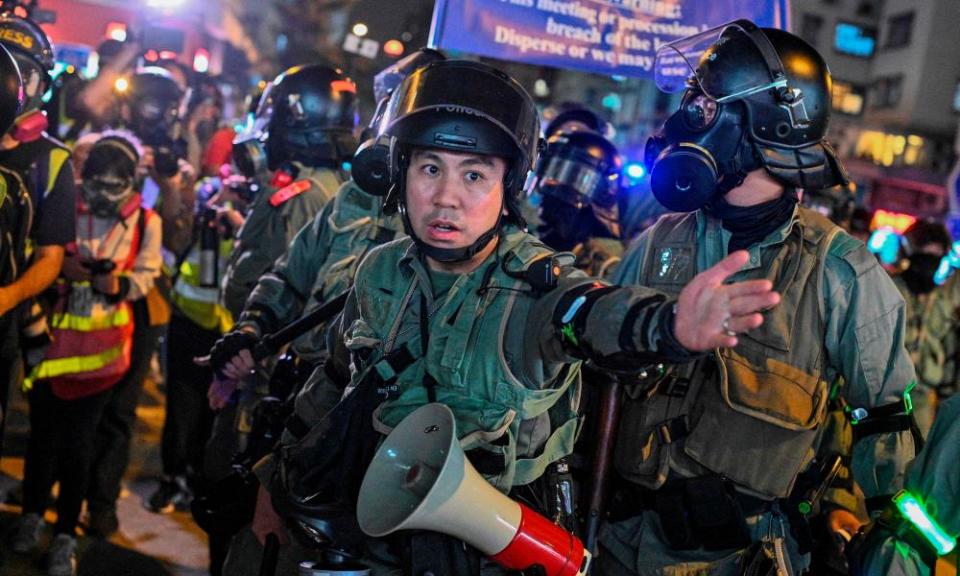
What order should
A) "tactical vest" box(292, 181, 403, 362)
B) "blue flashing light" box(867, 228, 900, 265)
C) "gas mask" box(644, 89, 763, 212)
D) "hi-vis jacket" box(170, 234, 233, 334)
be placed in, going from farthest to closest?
"blue flashing light" box(867, 228, 900, 265)
"hi-vis jacket" box(170, 234, 233, 334)
"tactical vest" box(292, 181, 403, 362)
"gas mask" box(644, 89, 763, 212)

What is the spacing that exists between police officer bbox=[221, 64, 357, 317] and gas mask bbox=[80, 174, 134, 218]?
0.92 metres

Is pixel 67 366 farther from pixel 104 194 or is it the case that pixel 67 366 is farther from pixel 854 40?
pixel 854 40

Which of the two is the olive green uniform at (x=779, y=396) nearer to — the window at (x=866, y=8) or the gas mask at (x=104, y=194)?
the gas mask at (x=104, y=194)

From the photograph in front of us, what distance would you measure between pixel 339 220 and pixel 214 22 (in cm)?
3167

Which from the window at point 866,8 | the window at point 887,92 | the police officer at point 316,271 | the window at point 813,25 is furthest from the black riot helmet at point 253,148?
the window at point 866,8

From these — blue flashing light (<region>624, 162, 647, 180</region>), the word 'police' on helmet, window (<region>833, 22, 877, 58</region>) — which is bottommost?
blue flashing light (<region>624, 162, 647, 180</region>)

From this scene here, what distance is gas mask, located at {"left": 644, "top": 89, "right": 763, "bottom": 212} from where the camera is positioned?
3.17 meters

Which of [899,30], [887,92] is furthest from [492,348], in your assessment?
[899,30]

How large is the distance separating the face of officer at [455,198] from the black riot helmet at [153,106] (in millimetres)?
5422

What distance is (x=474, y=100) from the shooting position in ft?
8.73

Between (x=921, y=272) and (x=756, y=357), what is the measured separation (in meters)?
A: 5.24

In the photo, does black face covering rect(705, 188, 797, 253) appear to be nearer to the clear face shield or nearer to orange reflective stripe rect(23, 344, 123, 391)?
the clear face shield

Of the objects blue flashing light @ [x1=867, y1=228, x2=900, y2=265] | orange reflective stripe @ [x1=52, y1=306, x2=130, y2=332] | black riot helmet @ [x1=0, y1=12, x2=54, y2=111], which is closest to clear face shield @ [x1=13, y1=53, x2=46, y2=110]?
black riot helmet @ [x1=0, y1=12, x2=54, y2=111]

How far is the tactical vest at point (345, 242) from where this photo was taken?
4.05m
